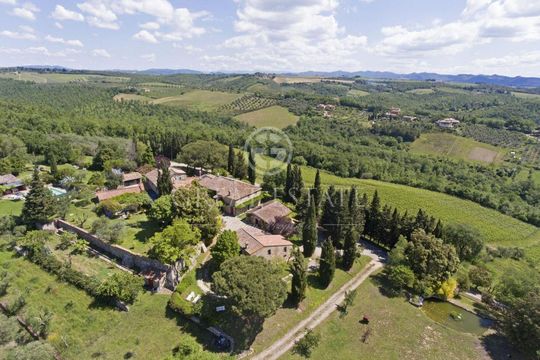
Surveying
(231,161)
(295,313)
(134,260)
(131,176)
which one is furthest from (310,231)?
(131,176)

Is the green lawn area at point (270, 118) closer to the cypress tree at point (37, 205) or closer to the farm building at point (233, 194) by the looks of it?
the farm building at point (233, 194)

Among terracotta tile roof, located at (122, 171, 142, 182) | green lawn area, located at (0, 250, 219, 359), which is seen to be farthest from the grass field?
green lawn area, located at (0, 250, 219, 359)

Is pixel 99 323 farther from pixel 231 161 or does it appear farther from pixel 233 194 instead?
pixel 231 161

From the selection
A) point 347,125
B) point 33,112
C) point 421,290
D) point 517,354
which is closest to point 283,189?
point 421,290

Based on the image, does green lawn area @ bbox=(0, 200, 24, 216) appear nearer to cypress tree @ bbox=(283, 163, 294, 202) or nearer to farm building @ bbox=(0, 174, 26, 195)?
farm building @ bbox=(0, 174, 26, 195)

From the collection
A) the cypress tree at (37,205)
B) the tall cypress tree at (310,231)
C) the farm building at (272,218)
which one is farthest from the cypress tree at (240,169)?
the cypress tree at (37,205)

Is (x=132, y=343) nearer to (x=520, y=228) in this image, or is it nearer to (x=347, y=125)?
(x=520, y=228)
